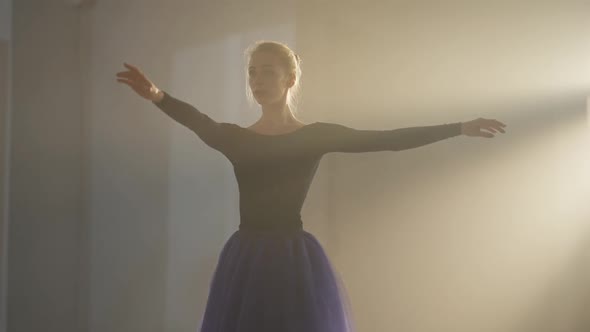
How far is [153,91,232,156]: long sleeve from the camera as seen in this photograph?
0.66 metres

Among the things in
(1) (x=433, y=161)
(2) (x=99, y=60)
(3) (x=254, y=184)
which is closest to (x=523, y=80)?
(1) (x=433, y=161)

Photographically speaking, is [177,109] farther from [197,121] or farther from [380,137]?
[380,137]

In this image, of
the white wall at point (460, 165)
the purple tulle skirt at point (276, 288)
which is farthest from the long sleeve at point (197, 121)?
the white wall at point (460, 165)

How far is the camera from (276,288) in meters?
0.61

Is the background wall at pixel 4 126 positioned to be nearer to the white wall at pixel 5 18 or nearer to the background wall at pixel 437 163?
the white wall at pixel 5 18

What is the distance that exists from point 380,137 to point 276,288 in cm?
21

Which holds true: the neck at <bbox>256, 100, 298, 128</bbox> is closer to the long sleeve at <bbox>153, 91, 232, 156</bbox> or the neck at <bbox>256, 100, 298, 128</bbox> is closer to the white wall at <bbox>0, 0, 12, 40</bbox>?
the long sleeve at <bbox>153, 91, 232, 156</bbox>

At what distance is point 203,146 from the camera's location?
932 millimetres

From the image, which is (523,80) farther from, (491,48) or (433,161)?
(433,161)

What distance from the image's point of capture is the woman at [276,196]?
609 millimetres

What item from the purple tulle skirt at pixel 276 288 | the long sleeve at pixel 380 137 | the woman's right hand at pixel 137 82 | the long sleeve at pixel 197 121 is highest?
the woman's right hand at pixel 137 82

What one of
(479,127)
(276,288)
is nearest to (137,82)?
(276,288)

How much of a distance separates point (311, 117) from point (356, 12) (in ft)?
0.58

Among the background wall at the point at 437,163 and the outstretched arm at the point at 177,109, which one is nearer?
the outstretched arm at the point at 177,109
